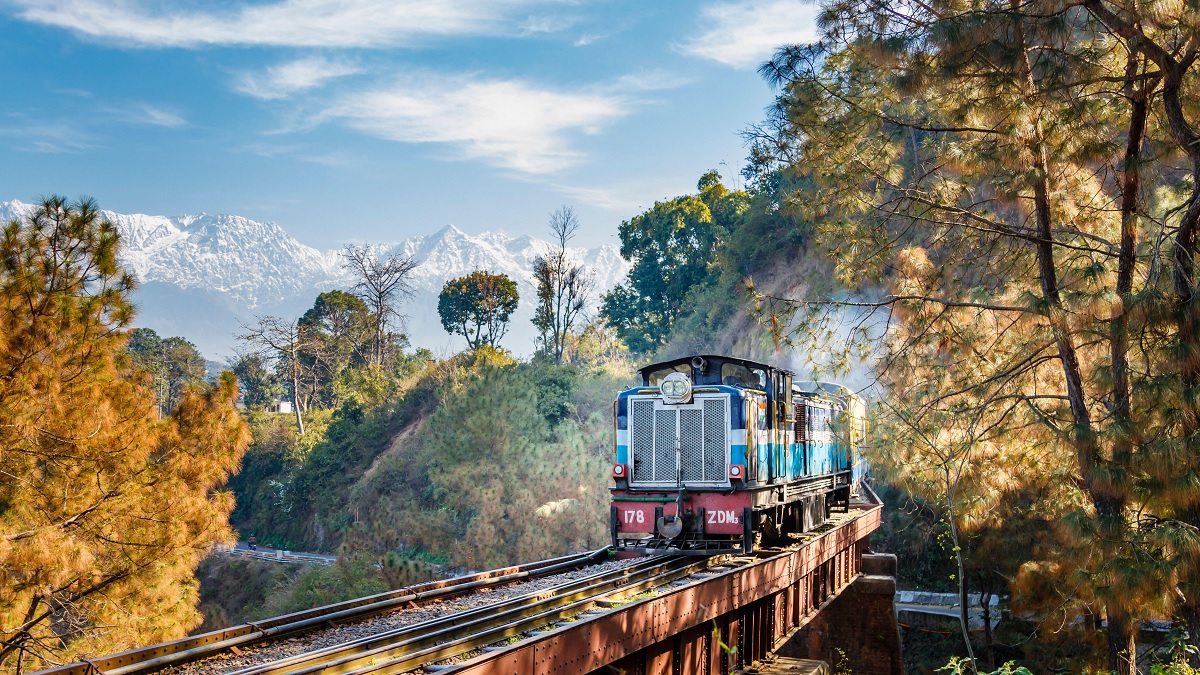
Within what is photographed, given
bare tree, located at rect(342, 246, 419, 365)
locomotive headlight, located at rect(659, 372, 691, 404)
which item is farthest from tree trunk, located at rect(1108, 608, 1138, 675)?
bare tree, located at rect(342, 246, 419, 365)

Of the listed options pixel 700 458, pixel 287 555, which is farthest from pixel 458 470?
pixel 700 458

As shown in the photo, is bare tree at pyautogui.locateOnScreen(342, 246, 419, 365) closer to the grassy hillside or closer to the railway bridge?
the grassy hillside

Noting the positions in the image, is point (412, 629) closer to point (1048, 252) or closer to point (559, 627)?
point (559, 627)

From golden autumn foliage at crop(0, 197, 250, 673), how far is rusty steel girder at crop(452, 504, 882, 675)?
7837 mm

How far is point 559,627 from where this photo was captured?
8.09 metres

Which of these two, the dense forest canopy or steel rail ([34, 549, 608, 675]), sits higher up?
the dense forest canopy

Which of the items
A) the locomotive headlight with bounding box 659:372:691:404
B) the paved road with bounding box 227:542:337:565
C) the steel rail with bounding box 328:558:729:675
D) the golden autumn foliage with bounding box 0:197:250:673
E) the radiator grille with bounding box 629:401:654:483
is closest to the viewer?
the steel rail with bounding box 328:558:729:675

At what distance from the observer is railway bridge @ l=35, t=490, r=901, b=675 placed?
7043mm

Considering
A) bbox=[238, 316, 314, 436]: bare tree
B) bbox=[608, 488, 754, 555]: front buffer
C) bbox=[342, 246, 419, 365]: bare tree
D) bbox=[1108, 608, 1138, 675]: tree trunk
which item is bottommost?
bbox=[1108, 608, 1138, 675]: tree trunk

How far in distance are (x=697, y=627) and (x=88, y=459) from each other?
9016 millimetres

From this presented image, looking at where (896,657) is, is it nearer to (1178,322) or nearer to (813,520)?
(813,520)

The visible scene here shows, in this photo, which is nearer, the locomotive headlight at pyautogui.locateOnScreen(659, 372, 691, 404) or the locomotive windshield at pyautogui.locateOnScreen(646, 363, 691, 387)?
the locomotive headlight at pyautogui.locateOnScreen(659, 372, 691, 404)

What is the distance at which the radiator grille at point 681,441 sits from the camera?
13.1m

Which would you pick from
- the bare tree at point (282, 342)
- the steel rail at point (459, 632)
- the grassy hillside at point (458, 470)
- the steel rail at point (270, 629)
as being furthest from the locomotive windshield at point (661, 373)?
the bare tree at point (282, 342)
